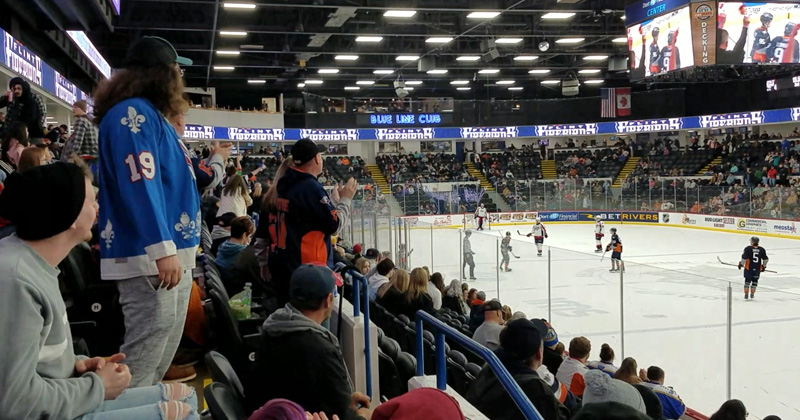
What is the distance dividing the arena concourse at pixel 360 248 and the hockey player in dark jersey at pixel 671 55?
59 mm

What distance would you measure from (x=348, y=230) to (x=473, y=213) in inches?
588

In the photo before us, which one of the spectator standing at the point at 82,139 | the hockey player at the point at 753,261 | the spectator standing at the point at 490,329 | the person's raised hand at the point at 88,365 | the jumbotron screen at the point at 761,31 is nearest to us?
the person's raised hand at the point at 88,365

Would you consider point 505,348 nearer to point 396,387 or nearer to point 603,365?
point 396,387

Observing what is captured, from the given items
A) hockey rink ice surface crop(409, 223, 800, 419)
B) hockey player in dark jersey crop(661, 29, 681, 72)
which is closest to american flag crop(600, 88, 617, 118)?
hockey player in dark jersey crop(661, 29, 681, 72)

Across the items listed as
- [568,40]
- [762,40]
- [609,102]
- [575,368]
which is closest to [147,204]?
[575,368]

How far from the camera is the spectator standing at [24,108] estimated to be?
17.5 ft

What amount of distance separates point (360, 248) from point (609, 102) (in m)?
30.1

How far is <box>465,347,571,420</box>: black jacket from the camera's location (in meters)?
2.97

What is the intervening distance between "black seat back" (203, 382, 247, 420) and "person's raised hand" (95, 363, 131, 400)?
22 centimetres

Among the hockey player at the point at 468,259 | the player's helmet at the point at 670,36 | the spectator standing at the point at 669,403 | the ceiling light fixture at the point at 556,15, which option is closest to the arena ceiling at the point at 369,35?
the ceiling light fixture at the point at 556,15

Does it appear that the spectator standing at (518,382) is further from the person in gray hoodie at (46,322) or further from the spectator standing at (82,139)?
the spectator standing at (82,139)

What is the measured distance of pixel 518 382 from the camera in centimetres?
329

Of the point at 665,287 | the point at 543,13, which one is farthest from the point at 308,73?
the point at 665,287

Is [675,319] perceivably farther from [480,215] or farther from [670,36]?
[480,215]
